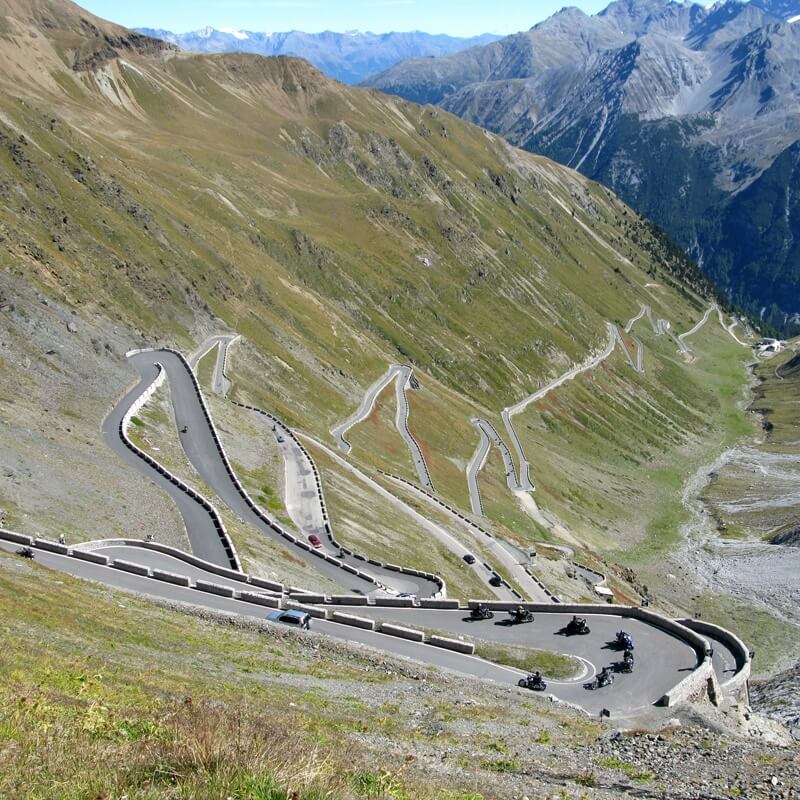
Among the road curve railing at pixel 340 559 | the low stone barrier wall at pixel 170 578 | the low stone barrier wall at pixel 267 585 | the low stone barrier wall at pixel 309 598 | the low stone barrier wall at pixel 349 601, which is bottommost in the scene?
the road curve railing at pixel 340 559

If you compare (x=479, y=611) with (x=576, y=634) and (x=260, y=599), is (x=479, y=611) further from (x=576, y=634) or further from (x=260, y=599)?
(x=260, y=599)

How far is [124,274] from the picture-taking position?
11294 centimetres

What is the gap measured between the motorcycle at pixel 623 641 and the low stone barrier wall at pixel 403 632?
1289 cm

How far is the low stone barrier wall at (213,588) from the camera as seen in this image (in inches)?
1866

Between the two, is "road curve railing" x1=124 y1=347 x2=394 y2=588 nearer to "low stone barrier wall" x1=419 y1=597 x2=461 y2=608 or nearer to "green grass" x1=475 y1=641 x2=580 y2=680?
"low stone barrier wall" x1=419 y1=597 x2=461 y2=608

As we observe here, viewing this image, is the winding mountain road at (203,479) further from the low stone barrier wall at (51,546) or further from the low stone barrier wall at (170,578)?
the low stone barrier wall at (51,546)

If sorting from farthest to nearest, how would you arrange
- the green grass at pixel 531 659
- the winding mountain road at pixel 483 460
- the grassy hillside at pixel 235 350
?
the winding mountain road at pixel 483 460 < the grassy hillside at pixel 235 350 < the green grass at pixel 531 659

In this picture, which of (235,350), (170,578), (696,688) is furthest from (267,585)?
(235,350)

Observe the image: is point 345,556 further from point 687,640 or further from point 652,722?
point 652,722

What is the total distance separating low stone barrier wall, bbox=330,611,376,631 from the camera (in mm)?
45656

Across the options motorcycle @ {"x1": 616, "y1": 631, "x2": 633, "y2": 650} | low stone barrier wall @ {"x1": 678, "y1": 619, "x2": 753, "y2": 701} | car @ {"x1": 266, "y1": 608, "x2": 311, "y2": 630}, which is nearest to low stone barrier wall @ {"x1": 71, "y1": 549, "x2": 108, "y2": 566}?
car @ {"x1": 266, "y1": 608, "x2": 311, "y2": 630}

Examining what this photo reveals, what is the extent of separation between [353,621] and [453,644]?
19.9ft

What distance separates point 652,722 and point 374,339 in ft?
460

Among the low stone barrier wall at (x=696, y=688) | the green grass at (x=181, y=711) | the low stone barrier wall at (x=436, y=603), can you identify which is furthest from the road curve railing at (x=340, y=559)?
the low stone barrier wall at (x=696, y=688)
